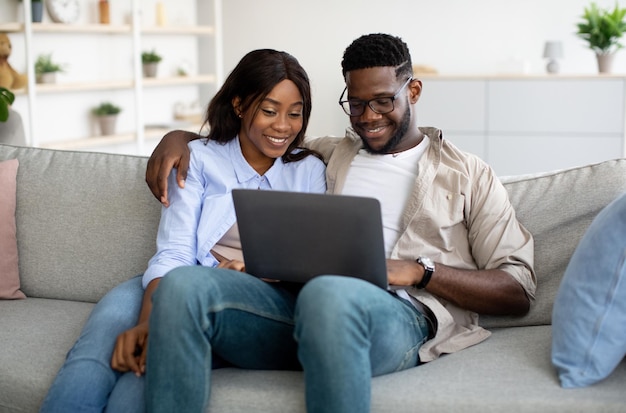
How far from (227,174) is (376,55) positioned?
49 cm

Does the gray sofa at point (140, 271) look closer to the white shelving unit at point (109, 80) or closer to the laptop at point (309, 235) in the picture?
the laptop at point (309, 235)

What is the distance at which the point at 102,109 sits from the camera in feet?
19.9

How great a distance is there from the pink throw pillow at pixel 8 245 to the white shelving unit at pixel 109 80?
2878 mm

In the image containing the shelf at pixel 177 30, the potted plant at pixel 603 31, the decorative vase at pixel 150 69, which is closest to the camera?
the potted plant at pixel 603 31

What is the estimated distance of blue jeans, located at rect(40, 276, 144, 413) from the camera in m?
1.80

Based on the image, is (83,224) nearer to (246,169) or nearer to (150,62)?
(246,169)

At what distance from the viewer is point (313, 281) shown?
167 cm

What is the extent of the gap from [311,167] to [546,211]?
62cm

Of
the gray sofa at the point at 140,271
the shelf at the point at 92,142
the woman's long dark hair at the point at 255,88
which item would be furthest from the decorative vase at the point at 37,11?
the woman's long dark hair at the point at 255,88

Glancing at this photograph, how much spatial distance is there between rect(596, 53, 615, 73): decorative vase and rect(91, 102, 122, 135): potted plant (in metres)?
3.44

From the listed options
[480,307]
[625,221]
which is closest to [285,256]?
[480,307]

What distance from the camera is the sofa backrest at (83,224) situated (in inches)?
95.4

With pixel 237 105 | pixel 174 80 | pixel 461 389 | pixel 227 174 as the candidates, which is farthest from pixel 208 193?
pixel 174 80

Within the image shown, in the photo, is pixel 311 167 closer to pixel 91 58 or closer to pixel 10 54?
pixel 10 54
